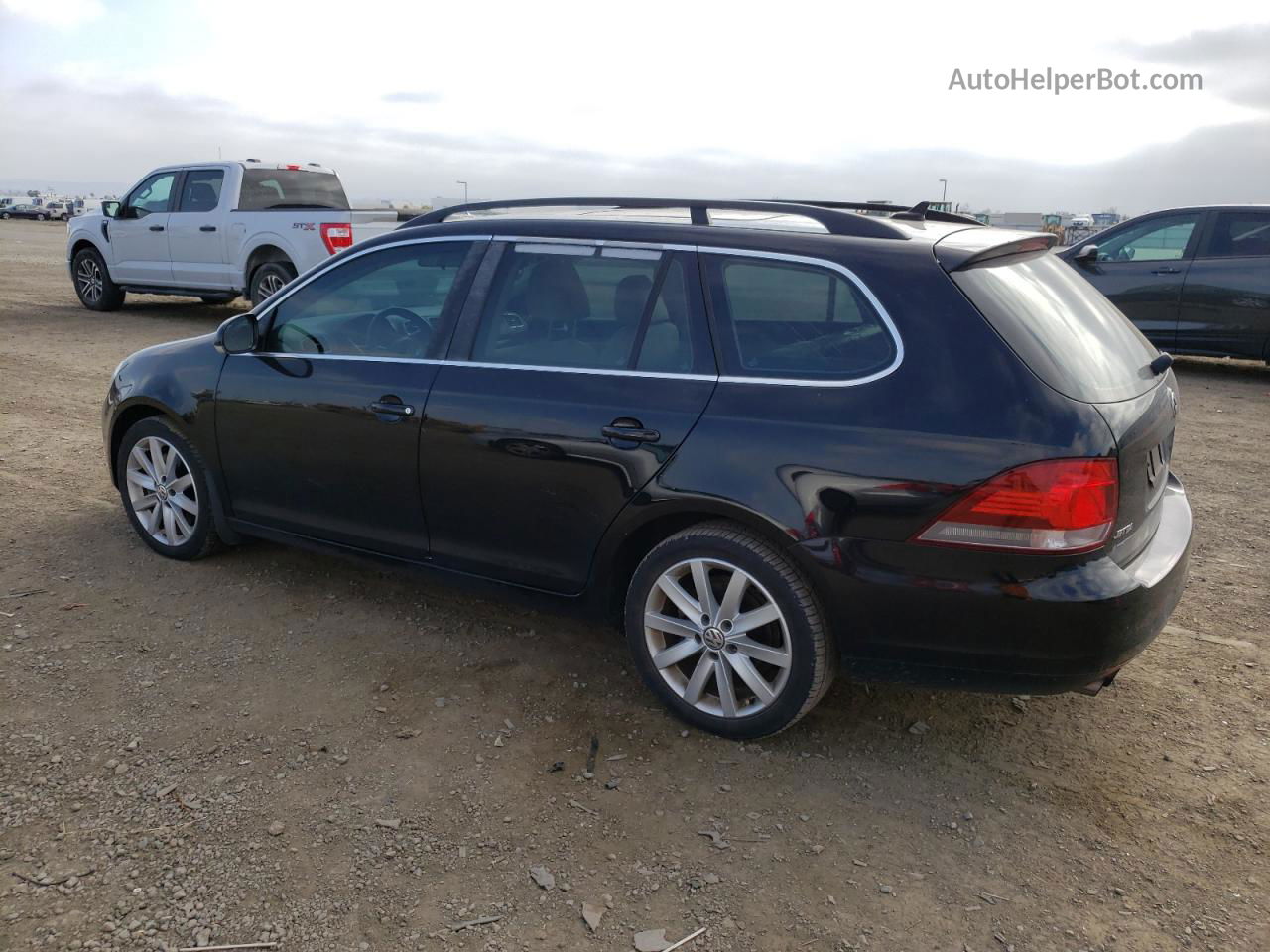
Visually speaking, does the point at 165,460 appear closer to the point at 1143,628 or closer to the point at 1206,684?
the point at 1143,628

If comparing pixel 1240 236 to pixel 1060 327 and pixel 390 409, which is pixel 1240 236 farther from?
pixel 390 409

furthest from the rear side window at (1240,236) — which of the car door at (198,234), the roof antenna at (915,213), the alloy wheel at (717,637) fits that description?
the car door at (198,234)

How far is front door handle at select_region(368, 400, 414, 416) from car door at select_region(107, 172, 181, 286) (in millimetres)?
11035

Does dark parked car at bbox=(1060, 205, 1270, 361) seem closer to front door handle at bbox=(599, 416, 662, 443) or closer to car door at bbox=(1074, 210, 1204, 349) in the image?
car door at bbox=(1074, 210, 1204, 349)

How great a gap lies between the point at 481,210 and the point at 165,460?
1930mm

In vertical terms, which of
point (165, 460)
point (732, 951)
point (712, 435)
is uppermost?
point (712, 435)

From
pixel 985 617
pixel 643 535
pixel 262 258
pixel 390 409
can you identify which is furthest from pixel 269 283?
pixel 985 617

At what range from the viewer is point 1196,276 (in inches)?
421

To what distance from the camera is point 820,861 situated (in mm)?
3035

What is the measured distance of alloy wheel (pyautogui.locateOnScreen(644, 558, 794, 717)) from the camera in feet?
11.3

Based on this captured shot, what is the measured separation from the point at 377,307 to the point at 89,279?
40.9 feet

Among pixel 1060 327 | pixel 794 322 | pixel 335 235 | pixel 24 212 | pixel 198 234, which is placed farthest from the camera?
pixel 24 212

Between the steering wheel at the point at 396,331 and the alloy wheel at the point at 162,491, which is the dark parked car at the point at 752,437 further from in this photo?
the alloy wheel at the point at 162,491

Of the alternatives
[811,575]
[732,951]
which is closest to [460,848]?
[732,951]
